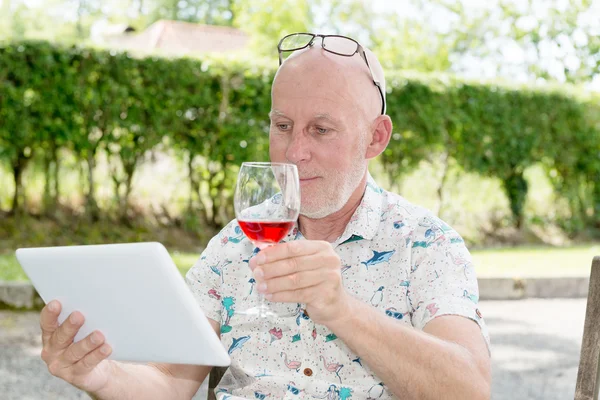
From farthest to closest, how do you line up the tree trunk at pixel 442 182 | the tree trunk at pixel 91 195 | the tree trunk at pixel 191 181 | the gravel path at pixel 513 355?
the tree trunk at pixel 442 182, the tree trunk at pixel 191 181, the tree trunk at pixel 91 195, the gravel path at pixel 513 355

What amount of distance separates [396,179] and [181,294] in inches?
412

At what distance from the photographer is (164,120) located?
1007 centimetres

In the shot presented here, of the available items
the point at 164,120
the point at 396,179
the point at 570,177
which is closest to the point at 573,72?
the point at 570,177

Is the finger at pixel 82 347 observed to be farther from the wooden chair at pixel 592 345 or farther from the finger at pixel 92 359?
the wooden chair at pixel 592 345

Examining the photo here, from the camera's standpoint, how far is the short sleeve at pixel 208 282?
2.59 meters

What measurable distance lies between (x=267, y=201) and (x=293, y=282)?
11.1 inches

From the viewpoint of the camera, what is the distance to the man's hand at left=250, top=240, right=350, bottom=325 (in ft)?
5.54

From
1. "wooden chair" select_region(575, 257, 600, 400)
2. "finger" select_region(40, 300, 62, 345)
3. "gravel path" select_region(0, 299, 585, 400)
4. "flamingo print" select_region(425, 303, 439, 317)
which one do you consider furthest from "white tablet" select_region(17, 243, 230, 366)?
"gravel path" select_region(0, 299, 585, 400)

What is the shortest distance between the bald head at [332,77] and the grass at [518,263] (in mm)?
5812

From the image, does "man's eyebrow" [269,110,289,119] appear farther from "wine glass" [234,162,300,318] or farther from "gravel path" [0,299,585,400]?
"gravel path" [0,299,585,400]

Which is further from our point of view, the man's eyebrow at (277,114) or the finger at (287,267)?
the man's eyebrow at (277,114)

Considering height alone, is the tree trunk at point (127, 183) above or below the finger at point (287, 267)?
below

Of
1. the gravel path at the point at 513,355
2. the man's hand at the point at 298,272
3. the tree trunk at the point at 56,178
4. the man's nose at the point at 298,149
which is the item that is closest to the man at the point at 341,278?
the man's nose at the point at 298,149

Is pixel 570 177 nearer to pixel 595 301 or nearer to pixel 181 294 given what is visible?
pixel 595 301
